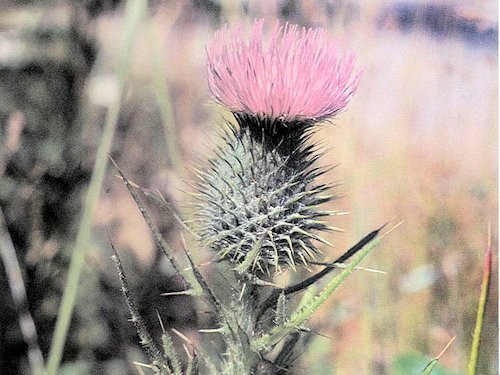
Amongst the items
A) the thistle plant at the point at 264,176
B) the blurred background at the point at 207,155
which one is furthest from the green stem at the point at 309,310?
the blurred background at the point at 207,155

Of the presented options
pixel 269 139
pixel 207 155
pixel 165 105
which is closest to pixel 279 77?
pixel 269 139

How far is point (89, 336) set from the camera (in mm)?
1488

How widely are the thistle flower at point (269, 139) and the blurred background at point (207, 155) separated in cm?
A: 53

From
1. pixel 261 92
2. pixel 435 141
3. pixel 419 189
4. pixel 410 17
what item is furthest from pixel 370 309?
pixel 261 92

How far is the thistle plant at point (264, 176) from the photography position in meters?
0.78

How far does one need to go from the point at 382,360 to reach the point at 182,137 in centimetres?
80

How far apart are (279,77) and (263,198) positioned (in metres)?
0.16

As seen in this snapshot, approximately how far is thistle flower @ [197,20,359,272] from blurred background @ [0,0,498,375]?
1.75 ft

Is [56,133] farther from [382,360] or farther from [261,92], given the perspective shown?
[382,360]

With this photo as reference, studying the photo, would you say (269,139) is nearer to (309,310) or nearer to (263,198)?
(263,198)

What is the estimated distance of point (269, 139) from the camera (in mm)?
827

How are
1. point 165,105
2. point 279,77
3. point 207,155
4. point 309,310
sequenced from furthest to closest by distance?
point 165,105 → point 207,155 → point 279,77 → point 309,310

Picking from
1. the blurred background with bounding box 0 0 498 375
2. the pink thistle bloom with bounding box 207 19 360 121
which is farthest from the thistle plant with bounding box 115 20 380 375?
the blurred background with bounding box 0 0 498 375

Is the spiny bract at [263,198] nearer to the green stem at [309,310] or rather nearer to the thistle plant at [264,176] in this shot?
the thistle plant at [264,176]
